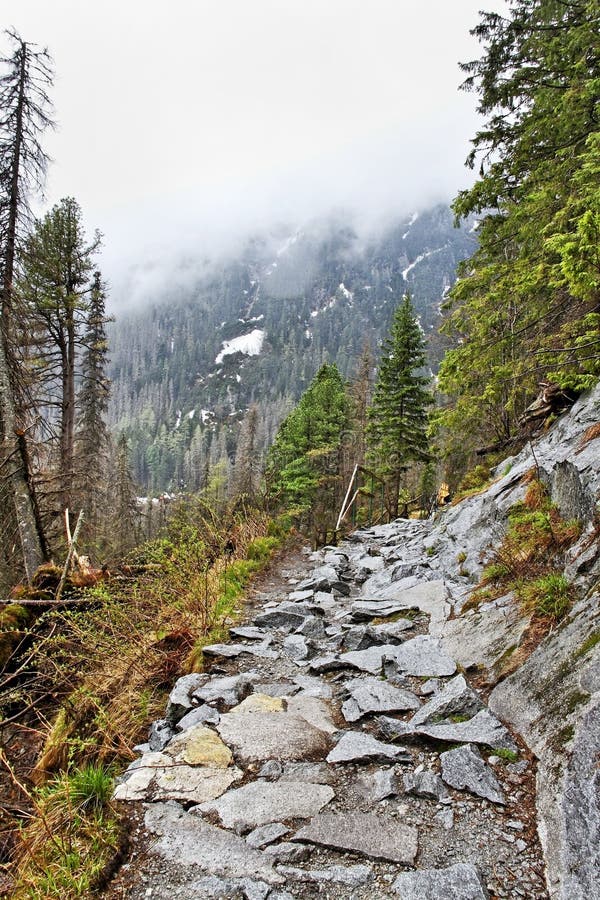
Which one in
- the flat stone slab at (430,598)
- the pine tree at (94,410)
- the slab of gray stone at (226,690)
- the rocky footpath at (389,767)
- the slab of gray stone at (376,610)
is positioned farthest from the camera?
the pine tree at (94,410)

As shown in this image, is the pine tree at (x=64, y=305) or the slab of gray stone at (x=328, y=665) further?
the pine tree at (x=64, y=305)

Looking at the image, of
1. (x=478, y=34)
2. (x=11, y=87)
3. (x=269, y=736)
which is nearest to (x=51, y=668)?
(x=269, y=736)

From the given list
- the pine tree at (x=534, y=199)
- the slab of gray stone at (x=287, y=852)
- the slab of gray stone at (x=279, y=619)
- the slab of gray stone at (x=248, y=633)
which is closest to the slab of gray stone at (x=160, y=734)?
the slab of gray stone at (x=287, y=852)

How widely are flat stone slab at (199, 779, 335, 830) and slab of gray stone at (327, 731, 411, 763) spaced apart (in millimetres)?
298

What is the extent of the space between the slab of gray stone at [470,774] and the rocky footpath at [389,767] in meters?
0.01

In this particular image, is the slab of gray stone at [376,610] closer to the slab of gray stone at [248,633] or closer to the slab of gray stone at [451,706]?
the slab of gray stone at [248,633]

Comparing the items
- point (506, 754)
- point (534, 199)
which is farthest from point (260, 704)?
point (534, 199)

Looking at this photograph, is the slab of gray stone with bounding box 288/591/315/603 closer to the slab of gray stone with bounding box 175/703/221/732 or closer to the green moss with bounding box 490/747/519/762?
the slab of gray stone with bounding box 175/703/221/732

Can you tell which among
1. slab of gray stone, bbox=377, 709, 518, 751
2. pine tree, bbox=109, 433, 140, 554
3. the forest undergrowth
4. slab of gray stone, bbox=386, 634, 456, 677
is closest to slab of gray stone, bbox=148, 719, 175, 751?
the forest undergrowth

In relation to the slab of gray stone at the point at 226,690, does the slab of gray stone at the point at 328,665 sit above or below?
below

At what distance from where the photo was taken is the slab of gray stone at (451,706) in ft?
10.0

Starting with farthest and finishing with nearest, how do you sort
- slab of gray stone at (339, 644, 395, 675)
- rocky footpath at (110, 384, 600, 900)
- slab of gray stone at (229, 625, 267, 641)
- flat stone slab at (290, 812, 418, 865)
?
slab of gray stone at (229, 625, 267, 641) < slab of gray stone at (339, 644, 395, 675) < flat stone slab at (290, 812, 418, 865) < rocky footpath at (110, 384, 600, 900)

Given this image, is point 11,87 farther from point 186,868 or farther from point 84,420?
point 186,868

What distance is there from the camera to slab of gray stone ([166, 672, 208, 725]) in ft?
11.8
